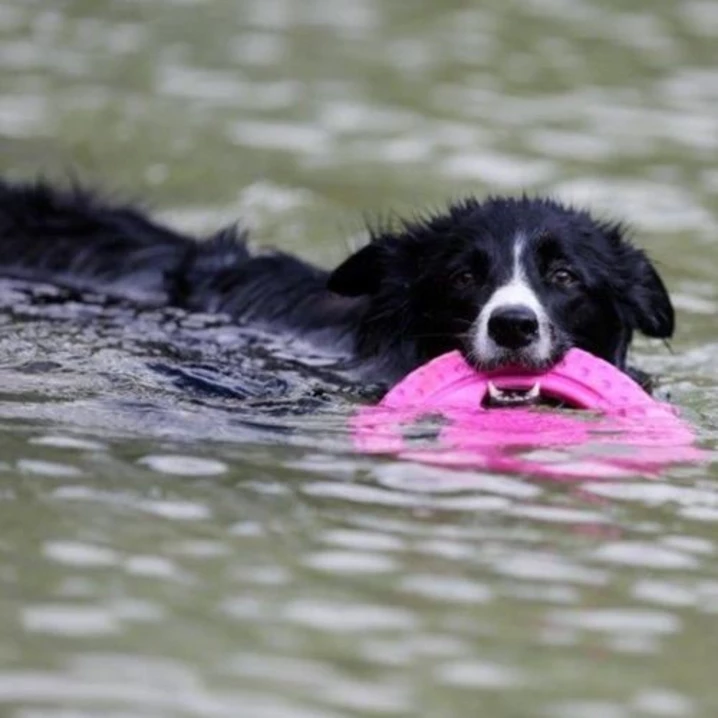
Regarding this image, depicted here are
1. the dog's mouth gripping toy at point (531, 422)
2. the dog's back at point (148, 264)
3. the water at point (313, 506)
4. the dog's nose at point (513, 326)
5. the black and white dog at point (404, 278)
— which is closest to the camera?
the water at point (313, 506)

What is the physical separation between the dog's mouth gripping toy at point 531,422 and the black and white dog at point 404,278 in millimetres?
101

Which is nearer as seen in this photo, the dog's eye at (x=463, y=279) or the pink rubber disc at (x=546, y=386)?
the pink rubber disc at (x=546, y=386)

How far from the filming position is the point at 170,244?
10.0 meters

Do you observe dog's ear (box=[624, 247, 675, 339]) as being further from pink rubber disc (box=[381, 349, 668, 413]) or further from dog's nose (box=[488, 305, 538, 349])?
dog's nose (box=[488, 305, 538, 349])

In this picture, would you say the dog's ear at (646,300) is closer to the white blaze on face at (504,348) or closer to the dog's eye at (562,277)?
the dog's eye at (562,277)

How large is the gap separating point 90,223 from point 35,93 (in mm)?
4316

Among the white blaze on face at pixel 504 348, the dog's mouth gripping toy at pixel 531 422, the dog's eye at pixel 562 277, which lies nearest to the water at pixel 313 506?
the dog's mouth gripping toy at pixel 531 422

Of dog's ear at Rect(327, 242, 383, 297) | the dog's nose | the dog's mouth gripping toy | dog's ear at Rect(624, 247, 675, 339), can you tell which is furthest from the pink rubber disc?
dog's ear at Rect(327, 242, 383, 297)

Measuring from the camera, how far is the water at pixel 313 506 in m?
5.17

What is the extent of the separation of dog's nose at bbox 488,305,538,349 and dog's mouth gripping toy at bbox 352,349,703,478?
16cm

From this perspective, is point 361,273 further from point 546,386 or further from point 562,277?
point 546,386

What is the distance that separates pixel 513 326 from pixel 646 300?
3.41ft

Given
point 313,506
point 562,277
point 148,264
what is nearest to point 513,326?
point 562,277

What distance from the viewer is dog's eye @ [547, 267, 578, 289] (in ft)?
26.4
